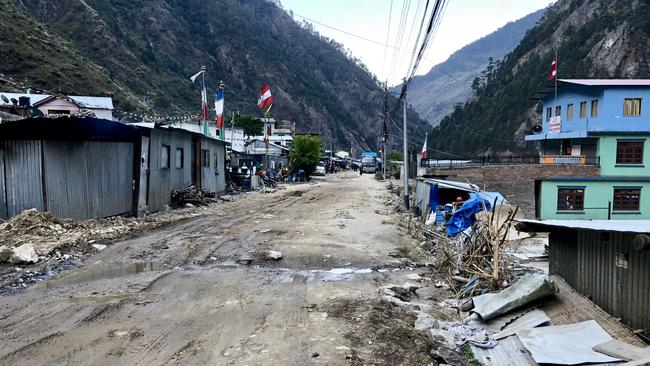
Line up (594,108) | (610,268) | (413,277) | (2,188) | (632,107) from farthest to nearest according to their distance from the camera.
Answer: (594,108) → (632,107) → (2,188) → (413,277) → (610,268)

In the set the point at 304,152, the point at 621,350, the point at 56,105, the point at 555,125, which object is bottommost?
the point at 621,350

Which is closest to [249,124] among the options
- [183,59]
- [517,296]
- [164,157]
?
[183,59]

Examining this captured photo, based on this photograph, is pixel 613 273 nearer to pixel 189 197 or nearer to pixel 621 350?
pixel 621 350

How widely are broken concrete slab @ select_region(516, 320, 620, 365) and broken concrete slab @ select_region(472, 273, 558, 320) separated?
89 cm

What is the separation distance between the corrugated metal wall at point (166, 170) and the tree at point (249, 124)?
68.2 m

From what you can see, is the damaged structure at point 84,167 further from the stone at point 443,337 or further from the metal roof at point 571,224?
the metal roof at point 571,224

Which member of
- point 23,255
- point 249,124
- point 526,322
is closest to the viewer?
point 526,322

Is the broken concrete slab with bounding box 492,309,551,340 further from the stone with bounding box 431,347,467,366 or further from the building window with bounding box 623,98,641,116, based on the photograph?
the building window with bounding box 623,98,641,116

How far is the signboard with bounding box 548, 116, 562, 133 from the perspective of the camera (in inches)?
1582

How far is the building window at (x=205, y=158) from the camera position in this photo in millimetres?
25688

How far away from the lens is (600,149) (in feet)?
110

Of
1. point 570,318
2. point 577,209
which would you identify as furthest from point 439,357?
point 577,209

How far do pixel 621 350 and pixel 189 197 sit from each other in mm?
19716

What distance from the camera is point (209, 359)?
580cm
